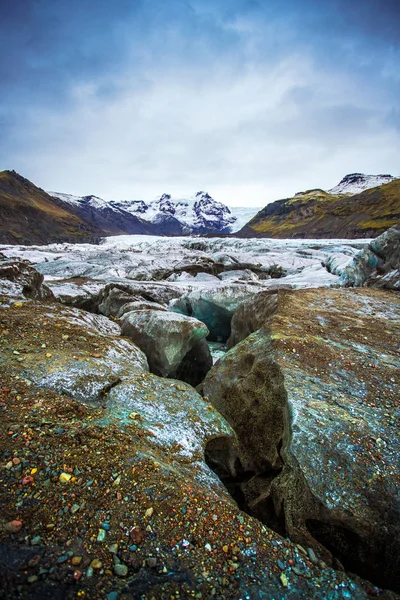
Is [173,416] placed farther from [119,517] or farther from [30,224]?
[30,224]

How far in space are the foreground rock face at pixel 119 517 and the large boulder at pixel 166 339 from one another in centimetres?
427

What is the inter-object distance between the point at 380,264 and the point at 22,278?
17730 mm

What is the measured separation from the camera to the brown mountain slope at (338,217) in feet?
374

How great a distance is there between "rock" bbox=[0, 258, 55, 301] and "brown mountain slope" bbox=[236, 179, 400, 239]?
11359 centimetres

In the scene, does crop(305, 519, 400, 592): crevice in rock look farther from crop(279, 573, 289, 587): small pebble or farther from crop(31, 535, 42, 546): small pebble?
crop(31, 535, 42, 546): small pebble

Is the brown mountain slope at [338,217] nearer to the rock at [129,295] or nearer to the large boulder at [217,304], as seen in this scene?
the rock at [129,295]

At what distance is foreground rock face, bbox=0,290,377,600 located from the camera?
3.03 metres

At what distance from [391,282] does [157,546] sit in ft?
50.7

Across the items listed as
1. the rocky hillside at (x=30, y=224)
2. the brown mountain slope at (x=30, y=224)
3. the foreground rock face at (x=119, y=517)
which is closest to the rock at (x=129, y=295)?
the foreground rock face at (x=119, y=517)

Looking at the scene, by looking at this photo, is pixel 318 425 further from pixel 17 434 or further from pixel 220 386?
pixel 17 434

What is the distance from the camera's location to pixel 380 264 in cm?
1675

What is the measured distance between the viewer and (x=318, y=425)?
17.8 feet

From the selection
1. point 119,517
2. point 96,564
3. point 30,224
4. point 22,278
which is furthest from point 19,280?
point 30,224

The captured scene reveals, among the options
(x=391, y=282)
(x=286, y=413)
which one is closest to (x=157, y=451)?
(x=286, y=413)
